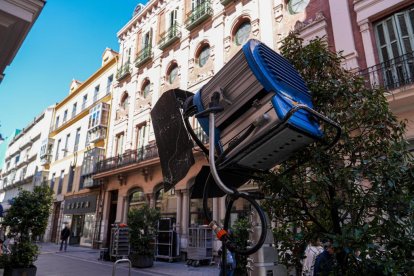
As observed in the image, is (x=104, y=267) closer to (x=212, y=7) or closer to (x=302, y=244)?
(x=302, y=244)

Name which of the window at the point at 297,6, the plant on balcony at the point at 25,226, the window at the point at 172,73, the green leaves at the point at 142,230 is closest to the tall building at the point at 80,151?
the window at the point at 172,73

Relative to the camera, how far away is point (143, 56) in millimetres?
22250

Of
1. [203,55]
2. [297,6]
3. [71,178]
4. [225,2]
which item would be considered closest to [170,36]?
[203,55]

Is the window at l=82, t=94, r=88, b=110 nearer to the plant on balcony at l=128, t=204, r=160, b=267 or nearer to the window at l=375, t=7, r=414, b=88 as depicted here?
the plant on balcony at l=128, t=204, r=160, b=267

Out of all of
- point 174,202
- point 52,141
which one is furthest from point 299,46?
point 52,141

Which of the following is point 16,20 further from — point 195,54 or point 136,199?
point 136,199

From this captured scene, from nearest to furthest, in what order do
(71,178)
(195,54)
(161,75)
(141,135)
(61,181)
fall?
(195,54)
(161,75)
(141,135)
(71,178)
(61,181)

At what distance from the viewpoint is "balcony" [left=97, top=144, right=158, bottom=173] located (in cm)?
1772

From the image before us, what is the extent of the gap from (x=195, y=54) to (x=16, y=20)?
1327cm

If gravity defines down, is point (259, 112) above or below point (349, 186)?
above

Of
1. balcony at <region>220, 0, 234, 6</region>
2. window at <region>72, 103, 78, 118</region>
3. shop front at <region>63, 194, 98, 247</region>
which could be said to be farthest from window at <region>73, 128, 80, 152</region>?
balcony at <region>220, 0, 234, 6</region>

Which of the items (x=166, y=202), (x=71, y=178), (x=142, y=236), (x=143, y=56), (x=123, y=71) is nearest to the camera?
(x=142, y=236)

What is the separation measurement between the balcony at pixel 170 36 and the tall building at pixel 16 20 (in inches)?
556

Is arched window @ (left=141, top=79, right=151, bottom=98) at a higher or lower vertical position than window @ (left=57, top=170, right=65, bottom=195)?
higher
